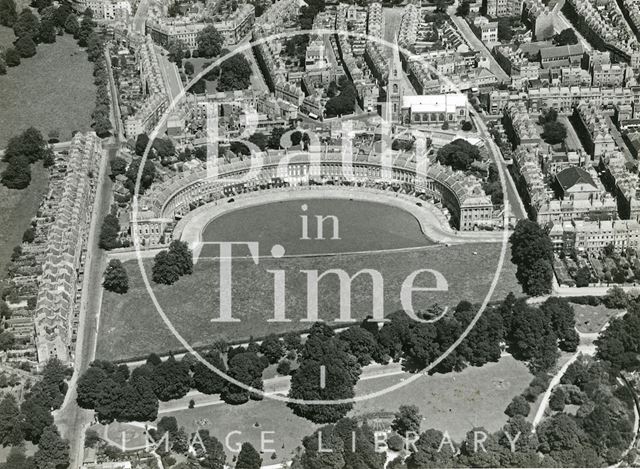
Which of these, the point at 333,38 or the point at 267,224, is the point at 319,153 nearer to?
the point at 267,224

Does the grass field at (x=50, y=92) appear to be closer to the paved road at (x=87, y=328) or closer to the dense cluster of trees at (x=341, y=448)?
the paved road at (x=87, y=328)

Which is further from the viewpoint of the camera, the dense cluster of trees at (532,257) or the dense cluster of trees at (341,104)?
the dense cluster of trees at (341,104)

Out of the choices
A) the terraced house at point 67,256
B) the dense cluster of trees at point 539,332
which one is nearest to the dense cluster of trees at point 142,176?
the terraced house at point 67,256

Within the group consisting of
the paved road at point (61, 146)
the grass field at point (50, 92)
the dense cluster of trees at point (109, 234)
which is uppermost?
the grass field at point (50, 92)

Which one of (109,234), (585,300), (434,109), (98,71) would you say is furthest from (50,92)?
(585,300)

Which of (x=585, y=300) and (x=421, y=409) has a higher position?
(x=585, y=300)

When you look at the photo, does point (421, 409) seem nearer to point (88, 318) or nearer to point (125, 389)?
point (125, 389)

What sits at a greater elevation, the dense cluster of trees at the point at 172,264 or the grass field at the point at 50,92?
the grass field at the point at 50,92
